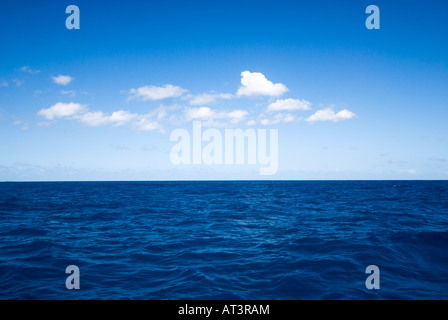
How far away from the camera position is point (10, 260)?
10.9 metres

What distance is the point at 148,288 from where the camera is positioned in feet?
27.5

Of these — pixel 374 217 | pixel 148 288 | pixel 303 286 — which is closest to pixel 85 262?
pixel 148 288

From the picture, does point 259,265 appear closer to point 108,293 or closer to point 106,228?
point 108,293

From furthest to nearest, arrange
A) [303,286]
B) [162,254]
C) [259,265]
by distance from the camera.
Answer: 1. [162,254]
2. [259,265]
3. [303,286]

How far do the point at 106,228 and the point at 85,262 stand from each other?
7.17 m
